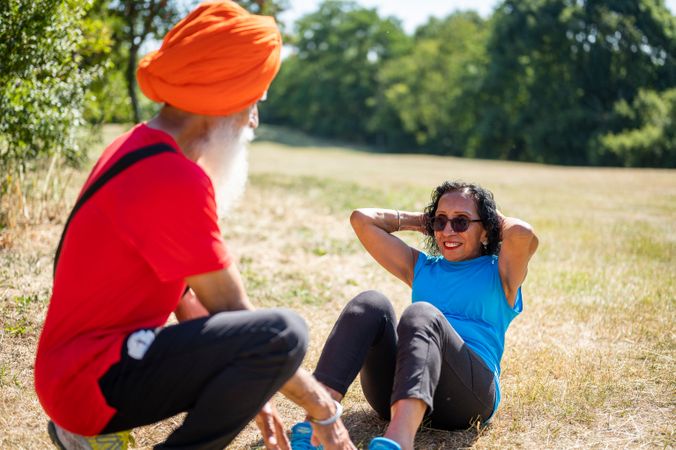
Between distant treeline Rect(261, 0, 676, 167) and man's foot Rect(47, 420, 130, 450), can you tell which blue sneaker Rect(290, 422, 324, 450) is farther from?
distant treeline Rect(261, 0, 676, 167)

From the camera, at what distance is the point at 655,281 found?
6.76 m

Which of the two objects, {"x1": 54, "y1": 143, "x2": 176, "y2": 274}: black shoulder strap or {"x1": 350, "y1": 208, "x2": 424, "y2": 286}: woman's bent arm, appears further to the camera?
{"x1": 350, "y1": 208, "x2": 424, "y2": 286}: woman's bent arm

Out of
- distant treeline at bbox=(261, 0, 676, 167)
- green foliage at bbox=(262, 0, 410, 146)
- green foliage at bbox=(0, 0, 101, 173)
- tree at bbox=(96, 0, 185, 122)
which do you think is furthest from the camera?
green foliage at bbox=(262, 0, 410, 146)

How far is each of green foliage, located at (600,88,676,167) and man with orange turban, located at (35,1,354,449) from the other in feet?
123

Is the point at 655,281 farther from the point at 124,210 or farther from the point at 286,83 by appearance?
the point at 286,83

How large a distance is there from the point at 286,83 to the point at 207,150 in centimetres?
7850

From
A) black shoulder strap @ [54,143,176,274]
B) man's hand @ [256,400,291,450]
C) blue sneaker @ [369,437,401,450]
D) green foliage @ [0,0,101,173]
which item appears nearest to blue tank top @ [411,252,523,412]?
blue sneaker @ [369,437,401,450]

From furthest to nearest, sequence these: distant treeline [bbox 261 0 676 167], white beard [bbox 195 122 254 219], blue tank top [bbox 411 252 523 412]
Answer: distant treeline [bbox 261 0 676 167], blue tank top [bbox 411 252 523 412], white beard [bbox 195 122 254 219]

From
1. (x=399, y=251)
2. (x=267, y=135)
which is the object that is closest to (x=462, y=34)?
(x=267, y=135)

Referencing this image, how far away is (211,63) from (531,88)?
49991 millimetres

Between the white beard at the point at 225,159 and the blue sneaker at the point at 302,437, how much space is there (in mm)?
1076

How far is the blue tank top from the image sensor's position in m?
3.33

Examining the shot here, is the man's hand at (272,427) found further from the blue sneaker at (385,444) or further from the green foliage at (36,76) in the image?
the green foliage at (36,76)

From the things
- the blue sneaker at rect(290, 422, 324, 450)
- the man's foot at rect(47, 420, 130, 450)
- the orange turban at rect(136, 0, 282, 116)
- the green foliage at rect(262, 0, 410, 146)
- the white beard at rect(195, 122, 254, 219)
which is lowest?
the green foliage at rect(262, 0, 410, 146)
